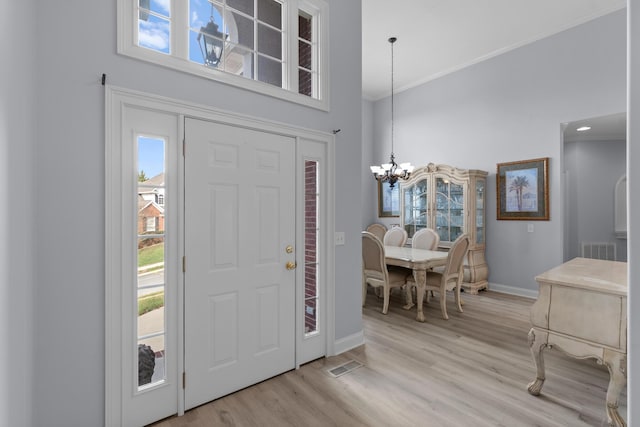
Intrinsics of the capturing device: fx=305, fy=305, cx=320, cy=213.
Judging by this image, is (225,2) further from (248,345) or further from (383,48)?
(383,48)

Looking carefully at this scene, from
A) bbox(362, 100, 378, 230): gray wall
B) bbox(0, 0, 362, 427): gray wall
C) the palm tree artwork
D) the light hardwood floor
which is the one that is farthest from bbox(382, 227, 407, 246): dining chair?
bbox(0, 0, 362, 427): gray wall

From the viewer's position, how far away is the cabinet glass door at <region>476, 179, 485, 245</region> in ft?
16.3

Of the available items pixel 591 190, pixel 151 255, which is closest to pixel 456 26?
pixel 591 190

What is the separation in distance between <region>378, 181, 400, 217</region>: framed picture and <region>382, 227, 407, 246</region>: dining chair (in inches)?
39.8

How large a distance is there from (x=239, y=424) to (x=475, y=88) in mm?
5764

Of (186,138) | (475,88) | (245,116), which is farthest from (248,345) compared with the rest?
(475,88)

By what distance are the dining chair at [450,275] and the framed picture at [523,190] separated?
62.9 inches

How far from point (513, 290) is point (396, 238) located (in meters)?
1.95

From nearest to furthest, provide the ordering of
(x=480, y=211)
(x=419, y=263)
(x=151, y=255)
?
(x=151, y=255)
(x=419, y=263)
(x=480, y=211)

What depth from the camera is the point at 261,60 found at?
2.44m

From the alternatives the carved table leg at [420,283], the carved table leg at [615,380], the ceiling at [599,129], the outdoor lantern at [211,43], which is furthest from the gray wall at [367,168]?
the carved table leg at [615,380]

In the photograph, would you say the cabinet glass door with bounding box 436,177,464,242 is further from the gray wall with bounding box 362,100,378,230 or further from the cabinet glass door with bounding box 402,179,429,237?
the gray wall with bounding box 362,100,378,230

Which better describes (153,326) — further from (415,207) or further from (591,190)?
(591,190)

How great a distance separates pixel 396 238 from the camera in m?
5.36
